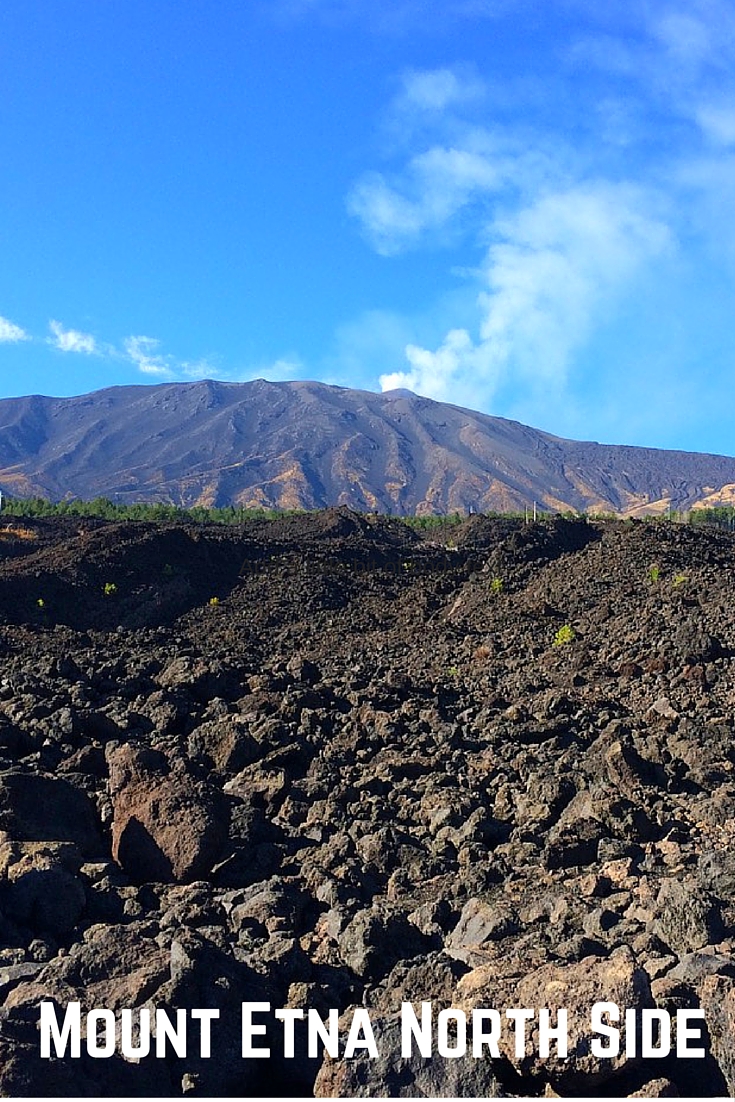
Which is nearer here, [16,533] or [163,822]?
[163,822]

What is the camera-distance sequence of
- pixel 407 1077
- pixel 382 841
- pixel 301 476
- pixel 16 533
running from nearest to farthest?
pixel 407 1077 < pixel 382 841 < pixel 16 533 < pixel 301 476

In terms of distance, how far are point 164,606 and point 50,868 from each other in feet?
56.2

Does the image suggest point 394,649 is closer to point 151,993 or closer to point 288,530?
point 151,993

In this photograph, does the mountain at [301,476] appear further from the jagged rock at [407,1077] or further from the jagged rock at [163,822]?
the jagged rock at [407,1077]

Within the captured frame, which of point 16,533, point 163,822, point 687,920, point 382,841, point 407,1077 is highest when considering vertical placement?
point 16,533

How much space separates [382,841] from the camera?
22.1ft

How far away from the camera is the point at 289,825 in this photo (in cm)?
776

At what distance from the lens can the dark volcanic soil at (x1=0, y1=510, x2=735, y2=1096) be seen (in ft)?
12.4

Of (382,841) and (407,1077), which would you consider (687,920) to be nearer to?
(407,1077)

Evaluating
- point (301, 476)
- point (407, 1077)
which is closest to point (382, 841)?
point (407, 1077)

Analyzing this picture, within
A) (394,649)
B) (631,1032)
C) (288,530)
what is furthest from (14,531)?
(631,1032)

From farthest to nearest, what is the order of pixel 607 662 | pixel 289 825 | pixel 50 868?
pixel 607 662 < pixel 289 825 < pixel 50 868

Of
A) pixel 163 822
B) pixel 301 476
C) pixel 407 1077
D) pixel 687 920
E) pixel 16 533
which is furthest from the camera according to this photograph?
pixel 301 476

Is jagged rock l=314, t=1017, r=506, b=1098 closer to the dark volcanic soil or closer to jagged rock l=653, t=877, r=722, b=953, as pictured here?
the dark volcanic soil
